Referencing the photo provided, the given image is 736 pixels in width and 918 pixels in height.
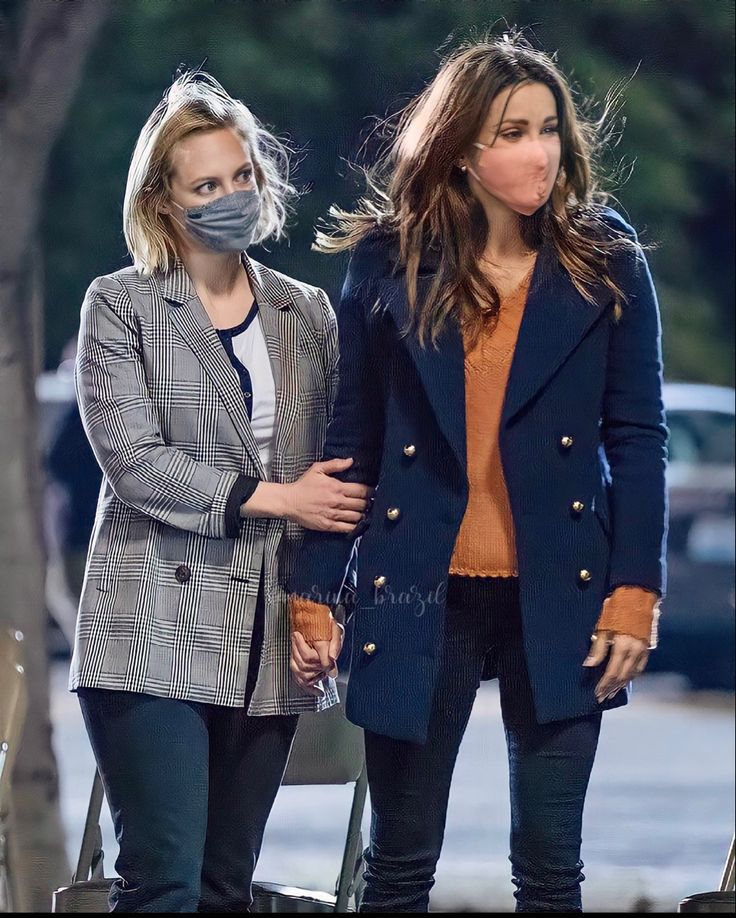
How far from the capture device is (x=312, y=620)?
229 cm

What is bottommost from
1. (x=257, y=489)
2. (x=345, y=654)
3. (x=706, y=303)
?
(x=345, y=654)

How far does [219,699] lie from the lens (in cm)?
235

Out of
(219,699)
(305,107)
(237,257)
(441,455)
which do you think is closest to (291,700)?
(219,699)

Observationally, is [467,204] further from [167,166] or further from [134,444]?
[134,444]

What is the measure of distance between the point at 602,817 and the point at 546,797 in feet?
8.45

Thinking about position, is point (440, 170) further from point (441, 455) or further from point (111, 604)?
point (111, 604)

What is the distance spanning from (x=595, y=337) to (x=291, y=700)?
0.75 m

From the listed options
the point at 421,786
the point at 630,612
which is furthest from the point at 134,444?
the point at 630,612

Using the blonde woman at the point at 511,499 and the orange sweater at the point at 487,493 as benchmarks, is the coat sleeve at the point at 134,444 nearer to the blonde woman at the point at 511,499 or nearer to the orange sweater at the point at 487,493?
the blonde woman at the point at 511,499

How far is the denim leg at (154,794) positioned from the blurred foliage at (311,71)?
1469 mm

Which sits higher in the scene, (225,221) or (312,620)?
(225,221)

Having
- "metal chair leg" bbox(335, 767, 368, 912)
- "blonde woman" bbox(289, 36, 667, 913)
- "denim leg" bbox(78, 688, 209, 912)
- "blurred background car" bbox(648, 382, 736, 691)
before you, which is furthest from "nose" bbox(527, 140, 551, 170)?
"blurred background car" bbox(648, 382, 736, 691)

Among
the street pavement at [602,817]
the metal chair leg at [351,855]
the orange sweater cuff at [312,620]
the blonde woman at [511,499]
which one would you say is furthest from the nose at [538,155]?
the street pavement at [602,817]

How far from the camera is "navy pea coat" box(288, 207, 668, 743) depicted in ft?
7.08
